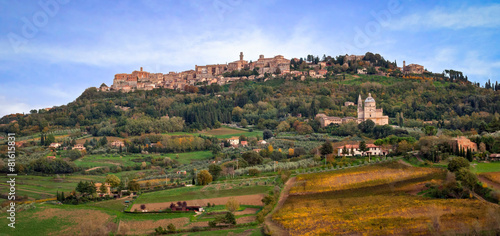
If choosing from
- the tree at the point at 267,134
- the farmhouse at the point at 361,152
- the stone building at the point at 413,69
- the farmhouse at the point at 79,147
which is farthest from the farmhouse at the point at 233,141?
the stone building at the point at 413,69

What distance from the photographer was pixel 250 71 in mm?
114688

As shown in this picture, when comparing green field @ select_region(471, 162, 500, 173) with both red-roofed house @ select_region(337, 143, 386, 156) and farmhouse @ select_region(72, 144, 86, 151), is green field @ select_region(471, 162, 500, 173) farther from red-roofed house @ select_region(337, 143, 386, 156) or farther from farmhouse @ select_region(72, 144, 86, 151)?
farmhouse @ select_region(72, 144, 86, 151)

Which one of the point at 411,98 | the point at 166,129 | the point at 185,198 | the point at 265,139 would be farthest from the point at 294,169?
the point at 411,98

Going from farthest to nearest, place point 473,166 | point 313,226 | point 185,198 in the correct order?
point 185,198, point 473,166, point 313,226

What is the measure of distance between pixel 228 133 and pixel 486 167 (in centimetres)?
4673

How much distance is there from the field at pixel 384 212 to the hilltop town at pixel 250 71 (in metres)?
72.7

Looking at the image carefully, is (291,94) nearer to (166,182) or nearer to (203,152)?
(203,152)

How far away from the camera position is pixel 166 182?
133 feet

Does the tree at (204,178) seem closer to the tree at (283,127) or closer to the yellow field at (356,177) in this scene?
the yellow field at (356,177)

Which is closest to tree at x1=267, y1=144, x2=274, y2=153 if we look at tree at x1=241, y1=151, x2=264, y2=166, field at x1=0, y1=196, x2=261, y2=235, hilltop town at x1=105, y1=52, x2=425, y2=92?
tree at x1=241, y1=151, x2=264, y2=166

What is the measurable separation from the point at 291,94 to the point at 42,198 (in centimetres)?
6135

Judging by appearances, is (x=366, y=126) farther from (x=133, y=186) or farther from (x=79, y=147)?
(x=79, y=147)

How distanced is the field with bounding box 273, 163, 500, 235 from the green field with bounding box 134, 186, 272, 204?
4.51 meters

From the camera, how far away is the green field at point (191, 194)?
1308 inches
